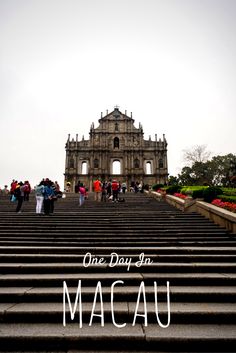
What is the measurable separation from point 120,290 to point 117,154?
135 feet

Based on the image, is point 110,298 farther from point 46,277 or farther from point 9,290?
point 9,290

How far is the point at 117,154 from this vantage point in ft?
147

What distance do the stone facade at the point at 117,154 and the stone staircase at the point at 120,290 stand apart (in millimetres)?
35791

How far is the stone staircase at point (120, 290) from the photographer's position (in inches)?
121

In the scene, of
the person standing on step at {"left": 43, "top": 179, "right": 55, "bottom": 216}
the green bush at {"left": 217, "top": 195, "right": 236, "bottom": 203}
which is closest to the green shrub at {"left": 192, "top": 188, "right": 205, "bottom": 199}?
the green bush at {"left": 217, "top": 195, "right": 236, "bottom": 203}

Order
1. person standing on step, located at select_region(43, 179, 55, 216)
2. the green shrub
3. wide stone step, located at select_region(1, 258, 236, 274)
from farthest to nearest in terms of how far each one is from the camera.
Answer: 1. the green shrub
2. person standing on step, located at select_region(43, 179, 55, 216)
3. wide stone step, located at select_region(1, 258, 236, 274)

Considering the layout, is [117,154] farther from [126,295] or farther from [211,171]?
[126,295]

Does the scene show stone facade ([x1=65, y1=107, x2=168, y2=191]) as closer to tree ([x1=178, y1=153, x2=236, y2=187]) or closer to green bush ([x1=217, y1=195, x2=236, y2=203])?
tree ([x1=178, y1=153, x2=236, y2=187])

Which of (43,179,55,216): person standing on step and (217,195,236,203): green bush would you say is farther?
(43,179,55,216): person standing on step

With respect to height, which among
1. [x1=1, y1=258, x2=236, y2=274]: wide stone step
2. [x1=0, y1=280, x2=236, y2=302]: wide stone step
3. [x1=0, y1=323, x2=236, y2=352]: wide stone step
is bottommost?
[x1=0, y1=323, x2=236, y2=352]: wide stone step

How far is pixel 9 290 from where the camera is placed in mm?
4191

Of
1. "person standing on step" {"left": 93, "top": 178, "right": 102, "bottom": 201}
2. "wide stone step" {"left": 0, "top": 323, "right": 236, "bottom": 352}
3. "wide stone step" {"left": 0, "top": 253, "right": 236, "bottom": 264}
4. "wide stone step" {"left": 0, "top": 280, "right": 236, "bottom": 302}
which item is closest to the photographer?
"wide stone step" {"left": 0, "top": 323, "right": 236, "bottom": 352}

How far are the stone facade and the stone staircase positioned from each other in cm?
3579

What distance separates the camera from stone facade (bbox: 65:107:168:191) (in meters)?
43.3
